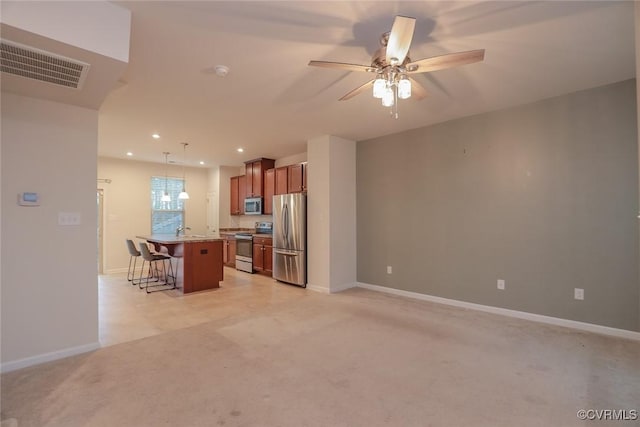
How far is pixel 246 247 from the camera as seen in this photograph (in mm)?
6992

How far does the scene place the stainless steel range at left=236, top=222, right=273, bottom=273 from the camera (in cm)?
687

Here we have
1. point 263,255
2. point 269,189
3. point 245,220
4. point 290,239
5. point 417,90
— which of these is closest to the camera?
point 417,90

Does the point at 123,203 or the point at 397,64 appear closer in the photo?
Result: the point at 397,64

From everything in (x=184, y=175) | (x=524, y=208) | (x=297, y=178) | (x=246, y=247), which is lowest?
(x=246, y=247)

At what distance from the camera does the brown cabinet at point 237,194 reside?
7848mm

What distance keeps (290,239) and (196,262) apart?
1.64 m

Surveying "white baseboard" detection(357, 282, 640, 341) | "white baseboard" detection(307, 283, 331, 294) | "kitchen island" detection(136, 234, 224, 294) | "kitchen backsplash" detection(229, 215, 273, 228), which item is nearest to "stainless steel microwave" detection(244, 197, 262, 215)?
"kitchen backsplash" detection(229, 215, 273, 228)

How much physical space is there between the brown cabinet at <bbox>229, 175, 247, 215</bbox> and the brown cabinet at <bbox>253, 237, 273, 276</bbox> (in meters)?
1.56

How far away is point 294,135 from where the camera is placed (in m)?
5.10

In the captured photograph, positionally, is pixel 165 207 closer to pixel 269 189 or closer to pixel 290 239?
pixel 269 189

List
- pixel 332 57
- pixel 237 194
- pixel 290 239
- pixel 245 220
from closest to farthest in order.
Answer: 1. pixel 332 57
2. pixel 290 239
3. pixel 237 194
4. pixel 245 220

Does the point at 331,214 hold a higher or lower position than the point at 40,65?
lower

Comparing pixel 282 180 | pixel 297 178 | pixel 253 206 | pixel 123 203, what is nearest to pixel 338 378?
pixel 297 178

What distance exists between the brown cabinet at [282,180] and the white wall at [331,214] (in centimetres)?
111
